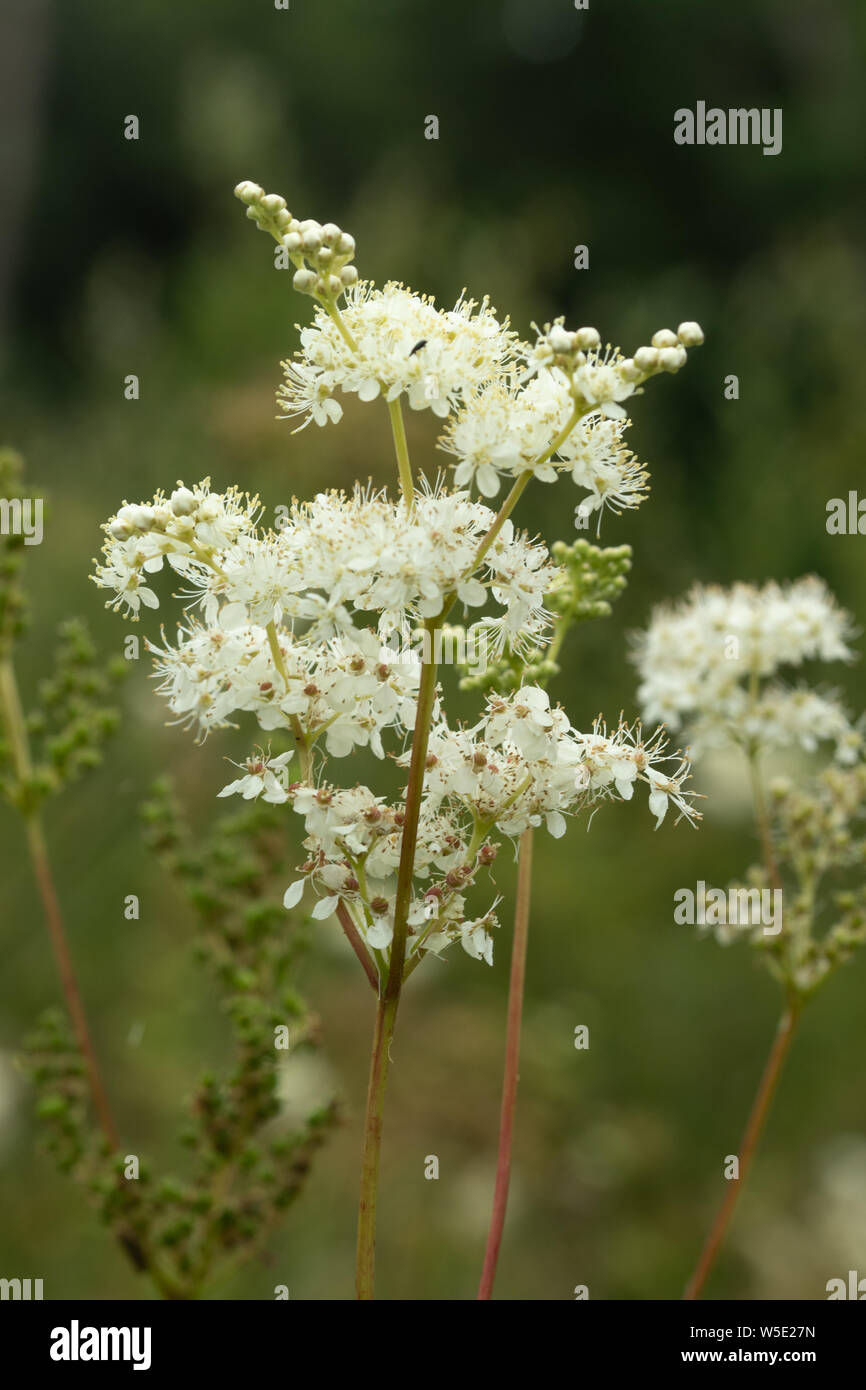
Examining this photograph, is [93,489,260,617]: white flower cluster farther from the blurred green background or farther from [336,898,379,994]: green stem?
the blurred green background

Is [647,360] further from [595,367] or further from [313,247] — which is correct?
[313,247]

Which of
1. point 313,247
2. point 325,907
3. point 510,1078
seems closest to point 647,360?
point 313,247

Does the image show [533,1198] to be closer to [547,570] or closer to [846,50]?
[547,570]

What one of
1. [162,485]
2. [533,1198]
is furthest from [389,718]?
[533,1198]

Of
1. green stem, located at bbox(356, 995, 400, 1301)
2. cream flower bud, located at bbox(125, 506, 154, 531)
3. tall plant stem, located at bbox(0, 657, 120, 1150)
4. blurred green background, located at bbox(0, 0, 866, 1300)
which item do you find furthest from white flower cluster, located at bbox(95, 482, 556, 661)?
blurred green background, located at bbox(0, 0, 866, 1300)

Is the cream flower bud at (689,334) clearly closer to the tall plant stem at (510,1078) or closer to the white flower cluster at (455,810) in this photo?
the white flower cluster at (455,810)

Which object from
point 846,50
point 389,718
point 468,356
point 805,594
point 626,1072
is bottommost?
point 626,1072
